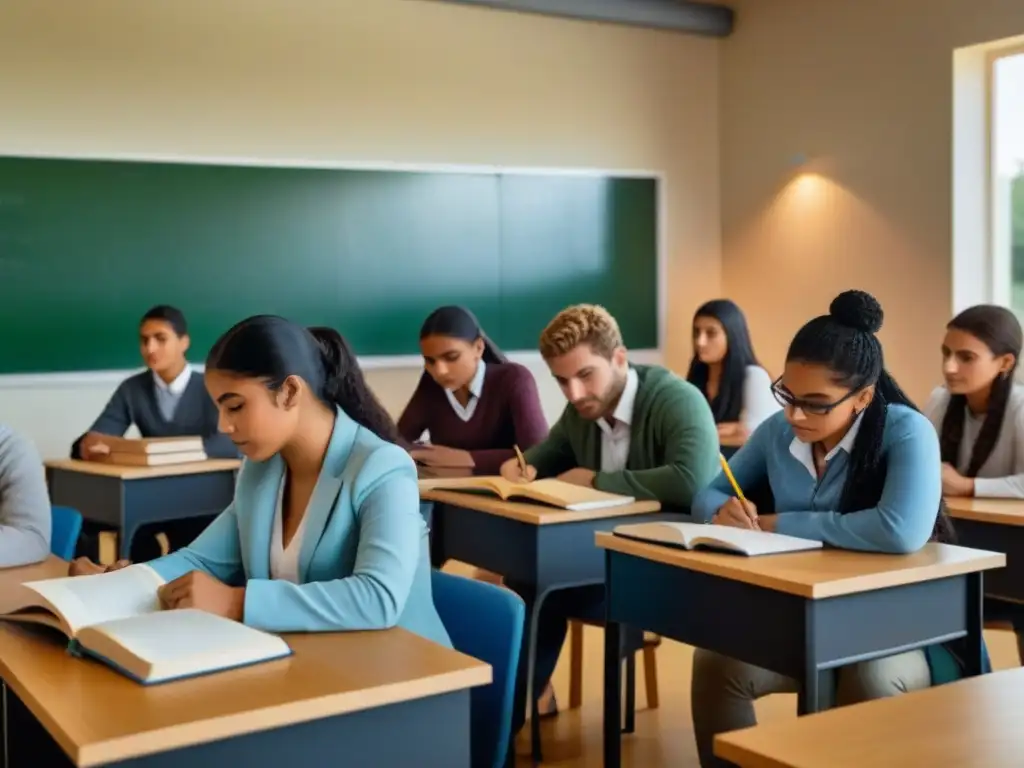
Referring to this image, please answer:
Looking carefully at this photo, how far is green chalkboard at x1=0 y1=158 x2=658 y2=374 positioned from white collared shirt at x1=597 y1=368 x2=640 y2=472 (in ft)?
8.38

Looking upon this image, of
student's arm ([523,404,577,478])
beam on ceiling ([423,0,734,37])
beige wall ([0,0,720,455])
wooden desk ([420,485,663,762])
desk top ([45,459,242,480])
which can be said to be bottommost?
wooden desk ([420,485,663,762])

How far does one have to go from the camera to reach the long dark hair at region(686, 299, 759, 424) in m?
5.10

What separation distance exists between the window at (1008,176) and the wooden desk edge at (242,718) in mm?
4659

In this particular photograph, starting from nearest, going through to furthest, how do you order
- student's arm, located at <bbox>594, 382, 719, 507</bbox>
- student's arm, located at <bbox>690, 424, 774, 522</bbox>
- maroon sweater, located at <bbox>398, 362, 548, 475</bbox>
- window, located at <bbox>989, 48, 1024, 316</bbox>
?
student's arm, located at <bbox>690, 424, 774, 522</bbox>
student's arm, located at <bbox>594, 382, 719, 507</bbox>
maroon sweater, located at <bbox>398, 362, 548, 475</bbox>
window, located at <bbox>989, 48, 1024, 316</bbox>

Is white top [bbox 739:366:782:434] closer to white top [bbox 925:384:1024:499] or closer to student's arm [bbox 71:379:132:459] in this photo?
white top [bbox 925:384:1024:499]

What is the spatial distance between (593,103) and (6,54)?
9.55 feet

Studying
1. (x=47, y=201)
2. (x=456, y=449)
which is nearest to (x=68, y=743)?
(x=456, y=449)

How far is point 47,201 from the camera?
511cm

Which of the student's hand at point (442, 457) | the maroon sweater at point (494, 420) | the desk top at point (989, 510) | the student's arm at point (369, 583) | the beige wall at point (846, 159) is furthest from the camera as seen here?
the beige wall at point (846, 159)

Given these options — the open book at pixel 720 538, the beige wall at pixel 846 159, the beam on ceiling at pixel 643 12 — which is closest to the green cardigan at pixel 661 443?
the open book at pixel 720 538

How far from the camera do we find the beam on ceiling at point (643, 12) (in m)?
6.04

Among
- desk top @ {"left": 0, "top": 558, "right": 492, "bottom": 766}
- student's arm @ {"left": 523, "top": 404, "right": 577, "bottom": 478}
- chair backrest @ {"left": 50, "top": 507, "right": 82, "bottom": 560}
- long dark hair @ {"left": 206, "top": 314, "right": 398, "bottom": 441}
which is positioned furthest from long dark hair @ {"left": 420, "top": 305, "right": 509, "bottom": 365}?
desk top @ {"left": 0, "top": 558, "right": 492, "bottom": 766}

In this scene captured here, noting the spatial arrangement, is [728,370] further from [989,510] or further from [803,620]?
[803,620]

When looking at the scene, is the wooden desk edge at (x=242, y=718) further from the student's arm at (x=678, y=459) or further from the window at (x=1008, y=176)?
the window at (x=1008, y=176)
